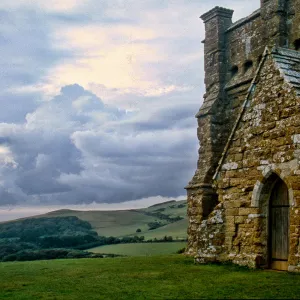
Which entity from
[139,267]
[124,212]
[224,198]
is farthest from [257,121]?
[124,212]

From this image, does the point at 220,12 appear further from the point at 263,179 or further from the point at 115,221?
the point at 115,221

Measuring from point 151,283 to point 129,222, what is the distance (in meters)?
35.3

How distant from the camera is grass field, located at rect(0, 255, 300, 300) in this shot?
35.3 ft

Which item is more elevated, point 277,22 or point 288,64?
point 277,22

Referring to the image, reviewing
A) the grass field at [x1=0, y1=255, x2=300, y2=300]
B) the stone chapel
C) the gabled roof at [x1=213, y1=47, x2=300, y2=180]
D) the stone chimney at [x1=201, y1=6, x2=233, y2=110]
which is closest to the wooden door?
the stone chapel

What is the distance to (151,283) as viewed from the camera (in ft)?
41.7

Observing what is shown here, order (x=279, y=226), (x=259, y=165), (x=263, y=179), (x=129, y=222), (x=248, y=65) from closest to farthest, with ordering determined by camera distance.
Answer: (x=279, y=226) → (x=263, y=179) → (x=259, y=165) → (x=248, y=65) → (x=129, y=222)

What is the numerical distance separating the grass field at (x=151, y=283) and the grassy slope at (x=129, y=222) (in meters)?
20.0

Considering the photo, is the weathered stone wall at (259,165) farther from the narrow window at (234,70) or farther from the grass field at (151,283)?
the narrow window at (234,70)

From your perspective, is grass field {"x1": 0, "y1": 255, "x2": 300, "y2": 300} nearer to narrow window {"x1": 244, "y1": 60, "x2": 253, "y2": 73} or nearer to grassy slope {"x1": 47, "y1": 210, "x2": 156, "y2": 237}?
narrow window {"x1": 244, "y1": 60, "x2": 253, "y2": 73}

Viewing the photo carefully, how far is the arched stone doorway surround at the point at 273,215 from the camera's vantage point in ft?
47.2

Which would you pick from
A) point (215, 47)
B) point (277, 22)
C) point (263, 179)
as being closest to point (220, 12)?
point (215, 47)

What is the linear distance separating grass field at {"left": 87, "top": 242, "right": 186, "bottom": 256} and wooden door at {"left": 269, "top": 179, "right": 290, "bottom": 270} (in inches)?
477

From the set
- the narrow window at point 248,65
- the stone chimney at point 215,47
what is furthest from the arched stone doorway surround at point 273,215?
the stone chimney at point 215,47
